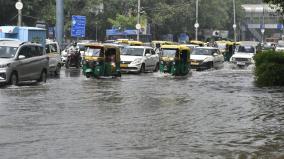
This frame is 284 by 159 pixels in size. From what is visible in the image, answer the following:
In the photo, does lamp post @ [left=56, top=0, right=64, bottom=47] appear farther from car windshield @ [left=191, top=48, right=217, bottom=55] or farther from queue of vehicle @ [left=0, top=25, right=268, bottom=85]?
car windshield @ [left=191, top=48, right=217, bottom=55]

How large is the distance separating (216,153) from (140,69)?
2611cm

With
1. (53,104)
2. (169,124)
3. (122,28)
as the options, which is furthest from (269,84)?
(122,28)

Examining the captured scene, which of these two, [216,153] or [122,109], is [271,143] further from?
[122,109]

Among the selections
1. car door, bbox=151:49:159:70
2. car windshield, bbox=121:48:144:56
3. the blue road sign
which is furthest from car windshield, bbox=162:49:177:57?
the blue road sign

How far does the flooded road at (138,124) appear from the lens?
10.1 m

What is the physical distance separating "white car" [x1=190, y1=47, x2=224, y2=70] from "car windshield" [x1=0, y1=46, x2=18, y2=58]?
19918mm

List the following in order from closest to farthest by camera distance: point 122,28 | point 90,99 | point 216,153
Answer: point 216,153 < point 90,99 < point 122,28

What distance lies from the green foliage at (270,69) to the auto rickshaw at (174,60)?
28.1 ft

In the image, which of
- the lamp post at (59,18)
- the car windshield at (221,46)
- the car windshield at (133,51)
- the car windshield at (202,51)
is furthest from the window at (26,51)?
the car windshield at (221,46)

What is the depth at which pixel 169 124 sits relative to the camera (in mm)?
13461

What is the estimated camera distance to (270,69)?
2545 centimetres

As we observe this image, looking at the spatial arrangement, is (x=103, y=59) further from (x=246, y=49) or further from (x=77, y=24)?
(x=246, y=49)

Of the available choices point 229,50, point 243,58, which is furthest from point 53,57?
point 229,50

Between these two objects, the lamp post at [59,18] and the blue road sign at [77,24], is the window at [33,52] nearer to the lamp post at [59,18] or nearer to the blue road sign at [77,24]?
the lamp post at [59,18]
